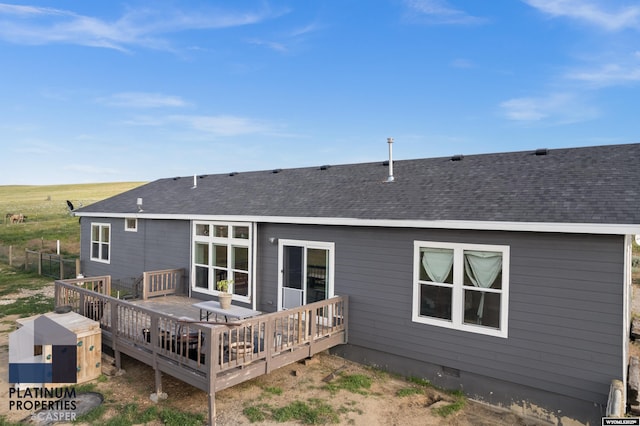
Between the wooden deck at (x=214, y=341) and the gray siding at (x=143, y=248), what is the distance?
128 inches

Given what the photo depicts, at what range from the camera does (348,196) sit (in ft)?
27.7

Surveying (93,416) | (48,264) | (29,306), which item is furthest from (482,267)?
(48,264)

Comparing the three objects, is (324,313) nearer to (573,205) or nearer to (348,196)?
(348,196)

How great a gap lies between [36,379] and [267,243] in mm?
4778

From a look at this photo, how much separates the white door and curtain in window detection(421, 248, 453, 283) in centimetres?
198

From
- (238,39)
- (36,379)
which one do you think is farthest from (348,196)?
(238,39)

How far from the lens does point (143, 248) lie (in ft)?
40.1

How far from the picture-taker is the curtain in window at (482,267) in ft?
18.9

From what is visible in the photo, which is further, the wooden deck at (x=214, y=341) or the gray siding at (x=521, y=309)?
the wooden deck at (x=214, y=341)

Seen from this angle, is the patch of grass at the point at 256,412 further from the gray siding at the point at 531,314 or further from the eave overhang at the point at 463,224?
the eave overhang at the point at 463,224

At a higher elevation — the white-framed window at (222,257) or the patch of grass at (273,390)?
the white-framed window at (222,257)

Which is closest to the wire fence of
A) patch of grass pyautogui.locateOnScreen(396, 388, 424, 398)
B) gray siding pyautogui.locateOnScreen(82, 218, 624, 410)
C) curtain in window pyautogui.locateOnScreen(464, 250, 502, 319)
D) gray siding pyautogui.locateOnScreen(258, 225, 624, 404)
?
gray siding pyautogui.locateOnScreen(82, 218, 624, 410)

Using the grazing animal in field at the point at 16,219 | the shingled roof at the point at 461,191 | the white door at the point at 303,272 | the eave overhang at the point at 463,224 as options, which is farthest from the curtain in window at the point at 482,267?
the grazing animal in field at the point at 16,219

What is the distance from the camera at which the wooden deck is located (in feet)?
16.7
